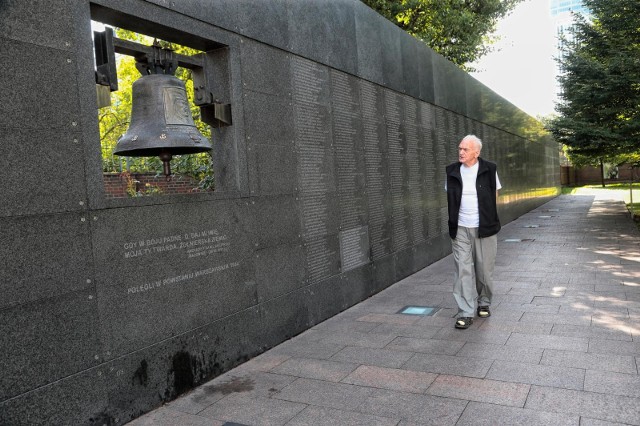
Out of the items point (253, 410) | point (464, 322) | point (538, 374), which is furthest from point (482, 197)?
point (253, 410)

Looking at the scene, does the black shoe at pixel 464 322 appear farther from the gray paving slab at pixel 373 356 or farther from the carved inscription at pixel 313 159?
the carved inscription at pixel 313 159

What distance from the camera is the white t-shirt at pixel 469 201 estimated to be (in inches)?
209

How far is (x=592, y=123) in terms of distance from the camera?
14961mm

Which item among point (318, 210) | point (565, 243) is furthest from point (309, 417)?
point (565, 243)

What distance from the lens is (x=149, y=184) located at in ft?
23.7

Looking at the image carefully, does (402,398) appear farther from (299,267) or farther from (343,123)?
(343,123)

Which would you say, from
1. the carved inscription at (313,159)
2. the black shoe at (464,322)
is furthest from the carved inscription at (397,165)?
the black shoe at (464,322)

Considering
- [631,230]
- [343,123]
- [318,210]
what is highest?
[343,123]

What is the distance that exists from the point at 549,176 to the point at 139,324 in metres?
29.4

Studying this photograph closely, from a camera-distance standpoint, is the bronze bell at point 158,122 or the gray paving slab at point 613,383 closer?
the gray paving slab at point 613,383

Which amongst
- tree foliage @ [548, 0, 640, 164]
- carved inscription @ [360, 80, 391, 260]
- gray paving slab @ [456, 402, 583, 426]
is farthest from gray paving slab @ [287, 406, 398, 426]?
tree foliage @ [548, 0, 640, 164]

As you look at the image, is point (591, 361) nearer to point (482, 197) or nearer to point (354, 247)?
point (482, 197)

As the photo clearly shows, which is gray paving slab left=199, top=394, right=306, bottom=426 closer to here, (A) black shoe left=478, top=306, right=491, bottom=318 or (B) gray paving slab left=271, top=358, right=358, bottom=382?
(B) gray paving slab left=271, top=358, right=358, bottom=382

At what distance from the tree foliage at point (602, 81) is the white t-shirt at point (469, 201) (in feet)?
33.5
